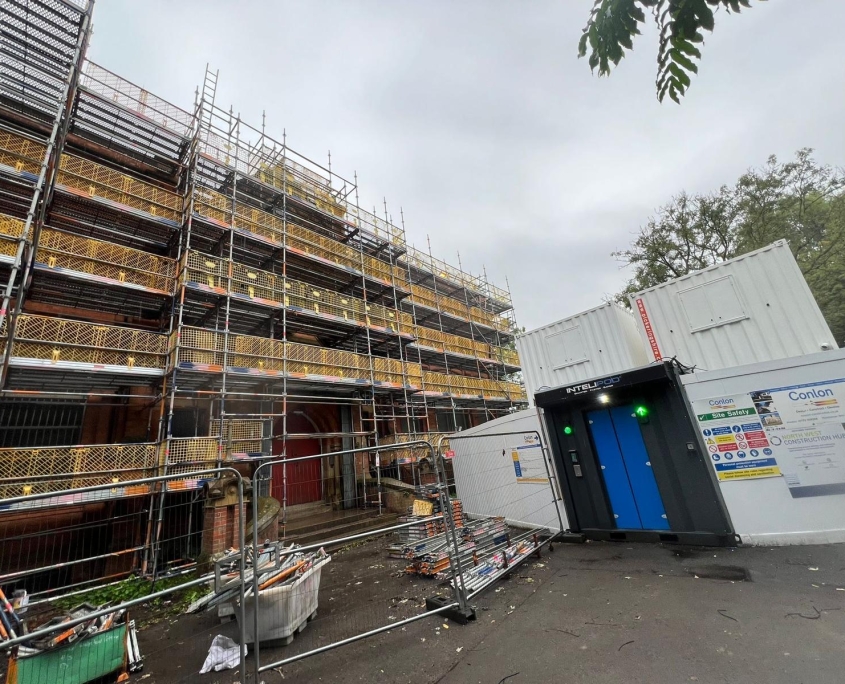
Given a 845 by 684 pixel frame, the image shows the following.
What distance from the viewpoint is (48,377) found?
8.97 m

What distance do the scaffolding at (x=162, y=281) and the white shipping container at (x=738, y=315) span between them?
9261 mm

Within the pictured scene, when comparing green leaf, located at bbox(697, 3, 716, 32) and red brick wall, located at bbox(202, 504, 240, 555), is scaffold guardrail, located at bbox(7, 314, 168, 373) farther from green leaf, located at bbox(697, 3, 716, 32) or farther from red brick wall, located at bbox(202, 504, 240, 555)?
green leaf, located at bbox(697, 3, 716, 32)

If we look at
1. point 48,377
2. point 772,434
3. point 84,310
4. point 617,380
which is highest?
point 84,310

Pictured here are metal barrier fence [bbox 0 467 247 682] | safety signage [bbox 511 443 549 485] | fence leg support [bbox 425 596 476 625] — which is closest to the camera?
fence leg support [bbox 425 596 476 625]

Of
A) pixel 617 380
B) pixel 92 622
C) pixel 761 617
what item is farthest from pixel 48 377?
pixel 761 617

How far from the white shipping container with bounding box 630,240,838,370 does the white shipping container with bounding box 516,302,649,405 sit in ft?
1.75

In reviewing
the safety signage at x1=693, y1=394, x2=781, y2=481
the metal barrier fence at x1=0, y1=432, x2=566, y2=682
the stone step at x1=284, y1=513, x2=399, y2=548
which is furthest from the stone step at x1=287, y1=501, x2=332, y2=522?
the safety signage at x1=693, y1=394, x2=781, y2=481

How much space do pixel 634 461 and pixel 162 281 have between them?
13382mm

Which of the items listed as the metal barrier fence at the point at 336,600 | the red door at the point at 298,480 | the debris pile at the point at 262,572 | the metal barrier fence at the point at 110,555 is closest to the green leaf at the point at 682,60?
the metal barrier fence at the point at 336,600

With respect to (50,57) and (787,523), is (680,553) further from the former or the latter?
(50,57)

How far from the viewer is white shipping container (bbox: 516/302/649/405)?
8164 mm

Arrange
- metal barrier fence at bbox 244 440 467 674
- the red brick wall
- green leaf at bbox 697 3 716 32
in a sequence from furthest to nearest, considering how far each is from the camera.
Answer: the red brick wall
metal barrier fence at bbox 244 440 467 674
green leaf at bbox 697 3 716 32

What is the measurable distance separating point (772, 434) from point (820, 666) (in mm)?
4032

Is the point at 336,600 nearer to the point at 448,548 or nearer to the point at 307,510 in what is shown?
the point at 448,548
